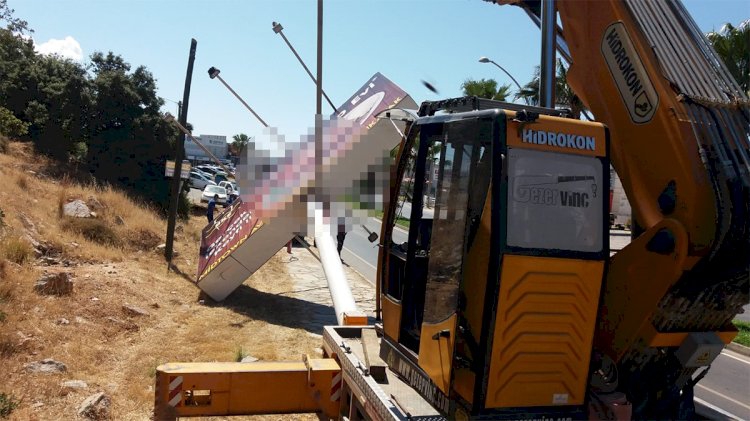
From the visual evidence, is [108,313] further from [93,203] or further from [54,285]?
[93,203]

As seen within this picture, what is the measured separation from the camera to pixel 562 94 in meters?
10.9

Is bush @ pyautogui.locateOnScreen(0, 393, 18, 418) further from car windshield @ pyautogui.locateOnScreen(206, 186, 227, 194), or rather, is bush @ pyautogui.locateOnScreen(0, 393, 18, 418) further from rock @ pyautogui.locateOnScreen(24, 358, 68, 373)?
car windshield @ pyautogui.locateOnScreen(206, 186, 227, 194)

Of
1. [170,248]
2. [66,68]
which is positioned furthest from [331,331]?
[66,68]

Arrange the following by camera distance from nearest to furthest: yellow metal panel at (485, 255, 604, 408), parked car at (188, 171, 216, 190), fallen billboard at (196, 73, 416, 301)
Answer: yellow metal panel at (485, 255, 604, 408) → fallen billboard at (196, 73, 416, 301) → parked car at (188, 171, 216, 190)

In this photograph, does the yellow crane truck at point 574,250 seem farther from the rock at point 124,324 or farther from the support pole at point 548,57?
the rock at point 124,324

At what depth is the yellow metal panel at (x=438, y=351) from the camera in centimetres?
343

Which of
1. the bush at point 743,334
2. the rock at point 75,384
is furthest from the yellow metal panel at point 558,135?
the bush at point 743,334

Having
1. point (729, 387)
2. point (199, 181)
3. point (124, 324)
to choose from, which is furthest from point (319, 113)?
point (199, 181)

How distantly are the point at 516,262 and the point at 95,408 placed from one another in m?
5.17

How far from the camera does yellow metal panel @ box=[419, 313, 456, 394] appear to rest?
343 cm

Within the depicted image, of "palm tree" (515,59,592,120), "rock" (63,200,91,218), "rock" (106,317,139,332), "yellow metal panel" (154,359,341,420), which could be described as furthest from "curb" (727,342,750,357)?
"rock" (63,200,91,218)

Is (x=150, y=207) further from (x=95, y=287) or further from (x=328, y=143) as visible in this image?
(x=328, y=143)

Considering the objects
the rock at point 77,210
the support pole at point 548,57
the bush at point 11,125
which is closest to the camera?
the support pole at point 548,57

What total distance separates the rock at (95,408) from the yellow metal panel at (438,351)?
417cm
